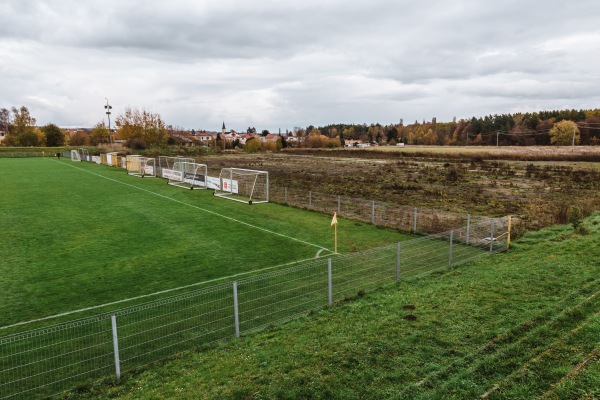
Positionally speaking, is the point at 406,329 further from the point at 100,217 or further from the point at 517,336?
the point at 100,217

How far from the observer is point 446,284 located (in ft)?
38.0

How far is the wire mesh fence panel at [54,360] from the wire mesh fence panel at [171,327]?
43cm

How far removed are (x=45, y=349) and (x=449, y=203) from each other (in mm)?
25422

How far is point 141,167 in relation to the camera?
48.8m

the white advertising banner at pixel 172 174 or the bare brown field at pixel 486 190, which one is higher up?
the white advertising banner at pixel 172 174

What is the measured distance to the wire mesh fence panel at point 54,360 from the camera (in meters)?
7.41

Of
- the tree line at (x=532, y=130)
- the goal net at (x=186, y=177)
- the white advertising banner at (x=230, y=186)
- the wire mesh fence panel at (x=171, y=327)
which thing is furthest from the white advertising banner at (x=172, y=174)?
the tree line at (x=532, y=130)

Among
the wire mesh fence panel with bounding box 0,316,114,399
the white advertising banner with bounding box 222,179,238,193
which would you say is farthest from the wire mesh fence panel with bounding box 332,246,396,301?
the white advertising banner with bounding box 222,179,238,193

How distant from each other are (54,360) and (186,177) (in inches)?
1246

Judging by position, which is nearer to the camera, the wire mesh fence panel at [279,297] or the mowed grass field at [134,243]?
the wire mesh fence panel at [279,297]

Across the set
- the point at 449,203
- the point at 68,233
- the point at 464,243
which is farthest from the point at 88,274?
the point at 449,203

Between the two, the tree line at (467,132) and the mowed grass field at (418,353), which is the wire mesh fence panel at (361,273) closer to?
the mowed grass field at (418,353)

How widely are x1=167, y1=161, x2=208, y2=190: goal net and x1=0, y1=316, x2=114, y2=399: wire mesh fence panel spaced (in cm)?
2690

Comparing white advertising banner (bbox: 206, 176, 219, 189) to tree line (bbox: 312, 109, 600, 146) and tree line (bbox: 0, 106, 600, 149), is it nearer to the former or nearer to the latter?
tree line (bbox: 0, 106, 600, 149)
